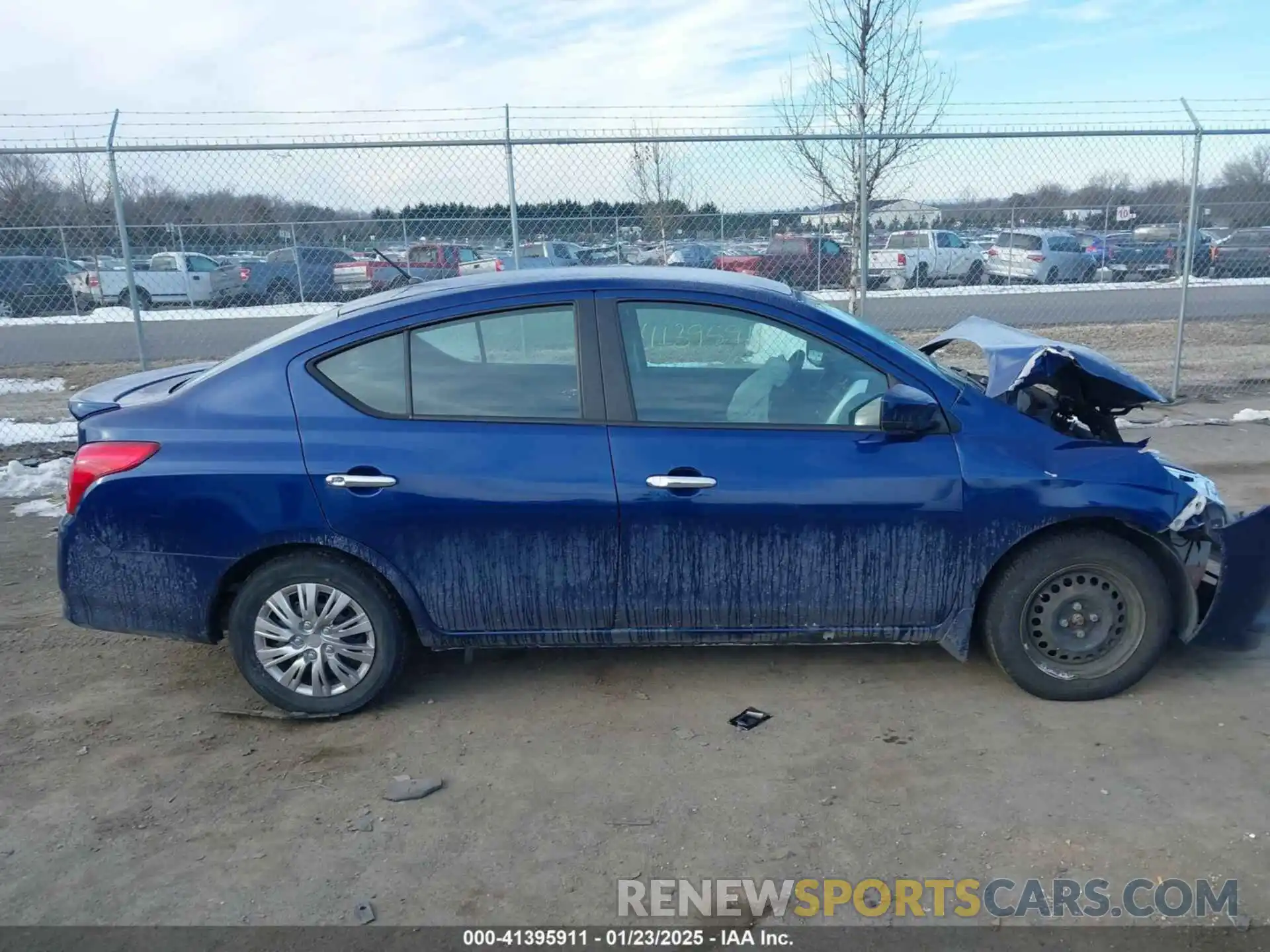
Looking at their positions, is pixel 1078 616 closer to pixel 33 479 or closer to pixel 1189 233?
pixel 1189 233

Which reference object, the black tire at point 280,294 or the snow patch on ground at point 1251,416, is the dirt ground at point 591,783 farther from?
the black tire at point 280,294

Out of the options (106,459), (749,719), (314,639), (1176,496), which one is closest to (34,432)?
(106,459)

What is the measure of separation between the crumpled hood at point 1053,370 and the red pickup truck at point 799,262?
17.3 feet

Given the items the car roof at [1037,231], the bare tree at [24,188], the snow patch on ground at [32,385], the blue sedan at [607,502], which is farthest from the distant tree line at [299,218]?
the blue sedan at [607,502]

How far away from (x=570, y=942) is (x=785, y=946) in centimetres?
59

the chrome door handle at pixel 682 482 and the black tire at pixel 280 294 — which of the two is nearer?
the chrome door handle at pixel 682 482

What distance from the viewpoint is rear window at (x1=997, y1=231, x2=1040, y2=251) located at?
11508 mm

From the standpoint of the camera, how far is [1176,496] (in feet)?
12.3

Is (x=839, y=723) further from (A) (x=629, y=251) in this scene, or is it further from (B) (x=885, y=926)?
(A) (x=629, y=251)

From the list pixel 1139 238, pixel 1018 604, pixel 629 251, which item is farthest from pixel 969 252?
pixel 1018 604

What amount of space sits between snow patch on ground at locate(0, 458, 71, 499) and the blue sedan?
397cm

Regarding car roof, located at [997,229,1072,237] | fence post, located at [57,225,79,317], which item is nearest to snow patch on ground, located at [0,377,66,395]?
fence post, located at [57,225,79,317]

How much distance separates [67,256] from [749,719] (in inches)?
334

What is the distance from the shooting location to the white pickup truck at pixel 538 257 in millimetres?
8391
